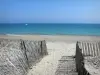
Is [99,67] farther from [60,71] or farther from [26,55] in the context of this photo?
[26,55]

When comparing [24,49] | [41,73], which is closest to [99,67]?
[41,73]

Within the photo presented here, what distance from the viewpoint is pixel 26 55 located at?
259 inches

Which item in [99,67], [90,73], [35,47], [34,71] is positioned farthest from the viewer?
[35,47]

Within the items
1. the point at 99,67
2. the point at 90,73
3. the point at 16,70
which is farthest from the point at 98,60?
the point at 16,70

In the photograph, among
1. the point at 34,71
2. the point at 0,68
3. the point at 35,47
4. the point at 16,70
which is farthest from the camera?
the point at 35,47

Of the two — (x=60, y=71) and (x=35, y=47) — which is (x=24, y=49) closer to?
(x=35, y=47)

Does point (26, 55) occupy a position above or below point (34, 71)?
above

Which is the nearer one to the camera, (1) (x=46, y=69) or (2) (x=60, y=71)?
(2) (x=60, y=71)

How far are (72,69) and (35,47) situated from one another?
72.1 inches

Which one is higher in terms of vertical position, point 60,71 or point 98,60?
point 98,60

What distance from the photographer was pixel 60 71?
6.01 m

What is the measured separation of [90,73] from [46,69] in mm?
3382

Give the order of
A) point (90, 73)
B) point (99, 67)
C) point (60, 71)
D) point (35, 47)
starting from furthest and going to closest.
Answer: point (35, 47)
point (60, 71)
point (99, 67)
point (90, 73)

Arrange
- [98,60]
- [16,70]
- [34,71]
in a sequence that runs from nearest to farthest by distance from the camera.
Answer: [98,60] < [16,70] < [34,71]
